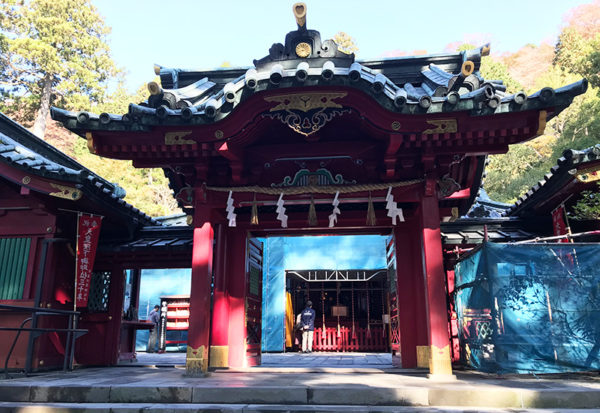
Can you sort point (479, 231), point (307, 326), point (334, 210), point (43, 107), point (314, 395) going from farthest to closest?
point (43, 107) → point (307, 326) → point (479, 231) → point (334, 210) → point (314, 395)

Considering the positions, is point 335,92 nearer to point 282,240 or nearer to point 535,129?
point 535,129

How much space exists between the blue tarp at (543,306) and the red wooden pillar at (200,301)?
193 inches

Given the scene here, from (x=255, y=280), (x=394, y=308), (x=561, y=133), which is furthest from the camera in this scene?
(x=561, y=133)

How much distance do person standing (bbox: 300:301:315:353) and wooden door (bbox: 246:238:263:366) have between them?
691 cm

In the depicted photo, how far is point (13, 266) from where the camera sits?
9375 millimetres

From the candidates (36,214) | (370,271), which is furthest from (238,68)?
(370,271)

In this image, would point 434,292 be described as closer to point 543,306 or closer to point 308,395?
point 543,306

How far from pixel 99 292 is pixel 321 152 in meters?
6.62

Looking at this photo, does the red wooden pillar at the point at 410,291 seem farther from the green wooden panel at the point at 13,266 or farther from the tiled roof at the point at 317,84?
the green wooden panel at the point at 13,266

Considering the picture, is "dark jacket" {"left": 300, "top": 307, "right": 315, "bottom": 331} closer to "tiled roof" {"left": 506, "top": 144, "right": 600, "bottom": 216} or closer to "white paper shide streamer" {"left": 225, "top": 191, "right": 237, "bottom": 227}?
"tiled roof" {"left": 506, "top": 144, "right": 600, "bottom": 216}

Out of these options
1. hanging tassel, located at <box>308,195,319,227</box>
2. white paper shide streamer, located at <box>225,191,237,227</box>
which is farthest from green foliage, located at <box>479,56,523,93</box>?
white paper shide streamer, located at <box>225,191,237,227</box>

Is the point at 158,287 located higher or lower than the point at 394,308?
higher

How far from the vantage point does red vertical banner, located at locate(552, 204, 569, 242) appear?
9.47 metres

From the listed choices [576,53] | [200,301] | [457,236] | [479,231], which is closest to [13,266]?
[200,301]
